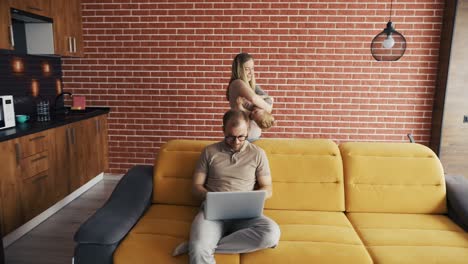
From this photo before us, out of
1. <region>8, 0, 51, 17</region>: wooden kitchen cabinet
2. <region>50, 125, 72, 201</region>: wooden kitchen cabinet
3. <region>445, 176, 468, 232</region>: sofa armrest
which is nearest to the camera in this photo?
<region>445, 176, 468, 232</region>: sofa armrest

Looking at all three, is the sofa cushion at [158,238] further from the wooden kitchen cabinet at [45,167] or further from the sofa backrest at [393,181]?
the wooden kitchen cabinet at [45,167]

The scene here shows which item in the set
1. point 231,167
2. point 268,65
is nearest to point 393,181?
point 231,167

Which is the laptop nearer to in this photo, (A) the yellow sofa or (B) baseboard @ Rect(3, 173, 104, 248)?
(A) the yellow sofa

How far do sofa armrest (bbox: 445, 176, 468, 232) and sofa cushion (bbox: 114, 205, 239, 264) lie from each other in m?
1.43

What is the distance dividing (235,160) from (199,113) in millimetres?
2082

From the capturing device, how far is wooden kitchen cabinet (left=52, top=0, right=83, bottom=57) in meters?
3.62

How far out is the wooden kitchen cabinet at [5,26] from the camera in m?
2.80

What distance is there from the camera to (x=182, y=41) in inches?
161

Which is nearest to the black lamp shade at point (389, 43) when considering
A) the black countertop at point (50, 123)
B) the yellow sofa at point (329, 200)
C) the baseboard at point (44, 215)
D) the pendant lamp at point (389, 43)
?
the pendant lamp at point (389, 43)

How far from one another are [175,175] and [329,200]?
3.45 ft

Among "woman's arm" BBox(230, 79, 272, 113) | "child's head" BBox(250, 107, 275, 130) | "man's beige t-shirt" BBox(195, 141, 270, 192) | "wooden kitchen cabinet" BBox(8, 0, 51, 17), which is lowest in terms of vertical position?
"man's beige t-shirt" BBox(195, 141, 270, 192)

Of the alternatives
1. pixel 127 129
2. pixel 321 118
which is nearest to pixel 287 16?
pixel 321 118

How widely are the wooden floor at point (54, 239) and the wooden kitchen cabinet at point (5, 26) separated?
1.54 meters

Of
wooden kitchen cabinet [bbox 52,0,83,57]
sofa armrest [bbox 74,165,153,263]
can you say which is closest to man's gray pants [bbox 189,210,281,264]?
sofa armrest [bbox 74,165,153,263]
